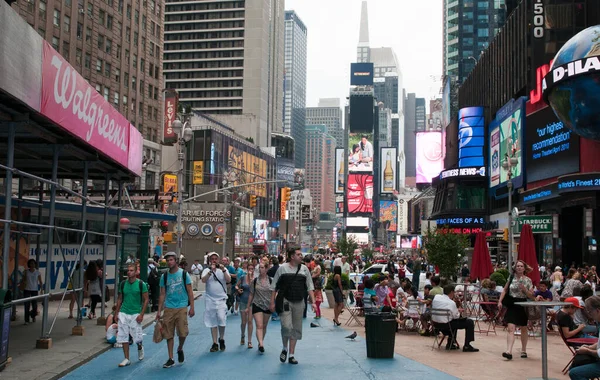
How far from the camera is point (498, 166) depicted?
64812mm

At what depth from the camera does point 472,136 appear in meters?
71.9

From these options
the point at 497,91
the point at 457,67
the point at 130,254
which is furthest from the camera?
the point at 457,67

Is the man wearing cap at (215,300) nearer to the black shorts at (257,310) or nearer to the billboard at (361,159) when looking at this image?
the black shorts at (257,310)

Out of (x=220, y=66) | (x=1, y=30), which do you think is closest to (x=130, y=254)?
(x=1, y=30)

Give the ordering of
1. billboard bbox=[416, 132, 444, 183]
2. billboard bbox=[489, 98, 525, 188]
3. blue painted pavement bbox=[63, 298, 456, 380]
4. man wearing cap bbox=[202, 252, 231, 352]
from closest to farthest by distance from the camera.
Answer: blue painted pavement bbox=[63, 298, 456, 380], man wearing cap bbox=[202, 252, 231, 352], billboard bbox=[489, 98, 525, 188], billboard bbox=[416, 132, 444, 183]

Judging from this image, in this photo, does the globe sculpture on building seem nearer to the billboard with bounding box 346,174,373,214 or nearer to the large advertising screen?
the large advertising screen

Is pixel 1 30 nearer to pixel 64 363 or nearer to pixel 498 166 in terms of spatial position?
pixel 64 363

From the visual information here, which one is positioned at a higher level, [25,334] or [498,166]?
[498,166]

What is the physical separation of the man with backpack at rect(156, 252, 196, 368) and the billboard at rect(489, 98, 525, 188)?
41.7 metres

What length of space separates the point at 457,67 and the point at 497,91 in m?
75.2

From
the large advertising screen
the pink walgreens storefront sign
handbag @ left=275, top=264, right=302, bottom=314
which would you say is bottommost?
handbag @ left=275, top=264, right=302, bottom=314

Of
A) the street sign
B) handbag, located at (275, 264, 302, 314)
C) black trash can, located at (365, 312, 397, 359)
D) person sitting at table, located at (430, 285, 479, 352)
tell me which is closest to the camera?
handbag, located at (275, 264, 302, 314)

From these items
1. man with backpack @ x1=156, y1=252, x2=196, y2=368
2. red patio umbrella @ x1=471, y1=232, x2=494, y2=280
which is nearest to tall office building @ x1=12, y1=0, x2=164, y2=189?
red patio umbrella @ x1=471, y1=232, x2=494, y2=280

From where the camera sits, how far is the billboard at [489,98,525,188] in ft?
183
